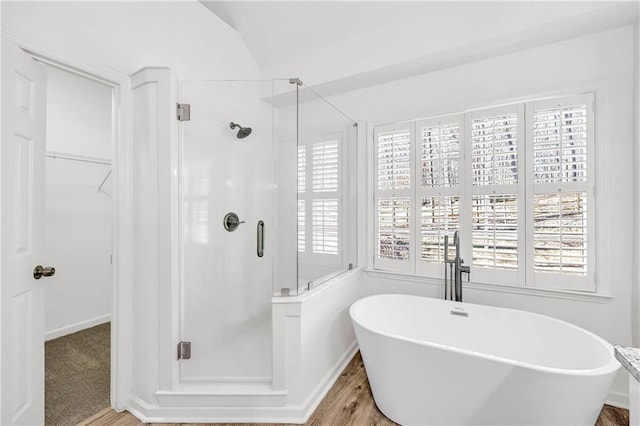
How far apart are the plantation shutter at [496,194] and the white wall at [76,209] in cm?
319

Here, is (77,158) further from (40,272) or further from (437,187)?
(437,187)

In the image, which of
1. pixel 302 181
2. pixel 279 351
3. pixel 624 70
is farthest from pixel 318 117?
pixel 624 70

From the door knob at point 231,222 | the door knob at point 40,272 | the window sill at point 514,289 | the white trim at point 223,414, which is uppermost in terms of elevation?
the door knob at point 231,222

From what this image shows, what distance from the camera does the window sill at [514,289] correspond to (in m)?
1.83

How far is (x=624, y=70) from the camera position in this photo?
1.75m

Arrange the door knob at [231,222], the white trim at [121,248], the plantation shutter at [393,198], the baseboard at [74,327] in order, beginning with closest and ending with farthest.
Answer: the white trim at [121,248] < the door knob at [231,222] < the plantation shutter at [393,198] < the baseboard at [74,327]

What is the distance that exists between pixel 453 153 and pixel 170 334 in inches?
92.4

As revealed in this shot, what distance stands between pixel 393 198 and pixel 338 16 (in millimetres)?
1496

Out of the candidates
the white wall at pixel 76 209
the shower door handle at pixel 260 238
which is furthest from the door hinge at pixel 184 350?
the white wall at pixel 76 209

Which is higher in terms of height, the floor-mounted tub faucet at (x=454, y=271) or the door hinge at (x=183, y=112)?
the door hinge at (x=183, y=112)

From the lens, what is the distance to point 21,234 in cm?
142

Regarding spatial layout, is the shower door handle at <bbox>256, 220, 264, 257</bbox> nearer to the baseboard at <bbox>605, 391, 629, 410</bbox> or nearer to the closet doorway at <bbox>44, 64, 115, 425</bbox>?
the closet doorway at <bbox>44, 64, 115, 425</bbox>

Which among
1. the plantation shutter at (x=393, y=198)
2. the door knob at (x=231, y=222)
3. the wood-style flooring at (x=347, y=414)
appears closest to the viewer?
the wood-style flooring at (x=347, y=414)

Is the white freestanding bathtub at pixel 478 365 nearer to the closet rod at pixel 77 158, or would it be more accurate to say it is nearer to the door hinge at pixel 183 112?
the door hinge at pixel 183 112
